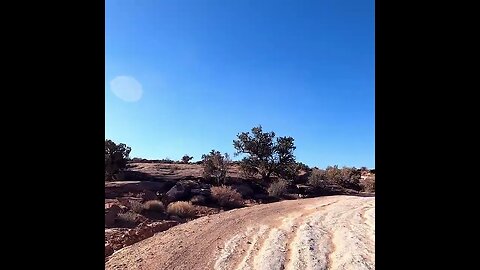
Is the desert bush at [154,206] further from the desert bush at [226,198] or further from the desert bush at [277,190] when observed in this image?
the desert bush at [277,190]

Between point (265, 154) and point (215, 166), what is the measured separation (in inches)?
199

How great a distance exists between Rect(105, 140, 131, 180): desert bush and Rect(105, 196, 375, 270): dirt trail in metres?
13.4

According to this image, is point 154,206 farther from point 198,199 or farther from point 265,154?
point 265,154

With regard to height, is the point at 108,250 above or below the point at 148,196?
below

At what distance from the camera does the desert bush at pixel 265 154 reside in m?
28.9

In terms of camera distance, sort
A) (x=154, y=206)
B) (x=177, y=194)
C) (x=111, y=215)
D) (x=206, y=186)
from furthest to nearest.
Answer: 1. (x=206, y=186)
2. (x=177, y=194)
3. (x=154, y=206)
4. (x=111, y=215)

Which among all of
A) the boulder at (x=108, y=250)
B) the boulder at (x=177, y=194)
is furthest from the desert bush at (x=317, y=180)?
the boulder at (x=108, y=250)

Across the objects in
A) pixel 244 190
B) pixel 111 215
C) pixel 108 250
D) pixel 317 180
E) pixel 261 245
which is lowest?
pixel 108 250

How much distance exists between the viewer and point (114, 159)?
24.3 meters

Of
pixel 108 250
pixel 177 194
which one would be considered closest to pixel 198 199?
pixel 177 194
